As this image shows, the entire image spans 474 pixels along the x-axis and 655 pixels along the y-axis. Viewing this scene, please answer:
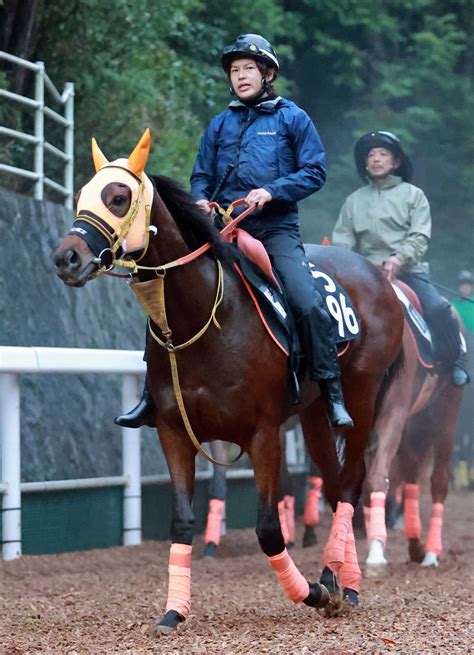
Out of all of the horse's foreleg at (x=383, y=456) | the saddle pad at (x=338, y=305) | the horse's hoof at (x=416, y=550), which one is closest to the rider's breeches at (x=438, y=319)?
the horse's foreleg at (x=383, y=456)

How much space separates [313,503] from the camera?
11.8m

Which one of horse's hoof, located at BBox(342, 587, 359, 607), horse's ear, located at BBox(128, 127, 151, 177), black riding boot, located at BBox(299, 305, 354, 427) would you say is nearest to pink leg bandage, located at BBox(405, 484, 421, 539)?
horse's hoof, located at BBox(342, 587, 359, 607)

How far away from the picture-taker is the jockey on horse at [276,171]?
7246mm

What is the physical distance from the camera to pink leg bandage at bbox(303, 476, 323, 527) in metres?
11.7

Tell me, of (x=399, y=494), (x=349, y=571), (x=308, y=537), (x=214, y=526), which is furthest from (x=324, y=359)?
(x=399, y=494)

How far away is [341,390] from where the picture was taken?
7.57 m

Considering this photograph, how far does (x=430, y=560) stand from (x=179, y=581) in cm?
398

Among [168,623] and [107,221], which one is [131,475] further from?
[107,221]

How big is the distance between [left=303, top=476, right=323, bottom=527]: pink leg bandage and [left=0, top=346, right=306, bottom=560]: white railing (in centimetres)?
127

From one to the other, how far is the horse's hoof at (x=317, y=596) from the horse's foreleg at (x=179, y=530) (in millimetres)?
661

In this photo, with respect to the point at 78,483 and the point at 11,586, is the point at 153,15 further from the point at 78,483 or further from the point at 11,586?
the point at 11,586

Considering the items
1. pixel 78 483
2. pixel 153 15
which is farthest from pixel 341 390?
pixel 153 15

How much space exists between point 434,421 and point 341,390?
384cm

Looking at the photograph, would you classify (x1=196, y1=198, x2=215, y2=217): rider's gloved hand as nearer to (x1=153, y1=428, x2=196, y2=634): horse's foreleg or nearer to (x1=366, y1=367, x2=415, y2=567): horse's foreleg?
(x1=153, y1=428, x2=196, y2=634): horse's foreleg
